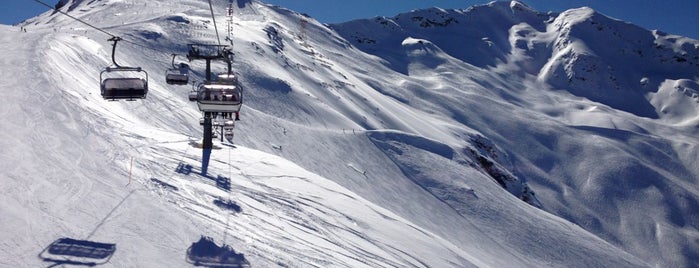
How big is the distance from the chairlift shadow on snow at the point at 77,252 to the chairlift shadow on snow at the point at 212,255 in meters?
1.24

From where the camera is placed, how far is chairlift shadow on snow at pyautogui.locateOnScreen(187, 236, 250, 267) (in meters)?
8.95

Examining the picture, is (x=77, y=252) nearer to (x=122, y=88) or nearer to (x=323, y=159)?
(x=122, y=88)

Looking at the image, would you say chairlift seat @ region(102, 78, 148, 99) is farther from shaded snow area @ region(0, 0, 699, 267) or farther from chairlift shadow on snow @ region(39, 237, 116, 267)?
chairlift shadow on snow @ region(39, 237, 116, 267)

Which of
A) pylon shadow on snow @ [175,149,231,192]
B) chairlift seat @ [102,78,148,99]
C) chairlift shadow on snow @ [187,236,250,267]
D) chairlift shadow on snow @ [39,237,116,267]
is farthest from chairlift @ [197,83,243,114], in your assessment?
chairlift shadow on snow @ [39,237,116,267]

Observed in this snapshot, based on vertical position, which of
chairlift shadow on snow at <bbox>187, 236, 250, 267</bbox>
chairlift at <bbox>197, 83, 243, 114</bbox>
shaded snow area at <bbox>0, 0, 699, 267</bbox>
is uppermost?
chairlift at <bbox>197, 83, 243, 114</bbox>

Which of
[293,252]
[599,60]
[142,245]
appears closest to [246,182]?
[293,252]

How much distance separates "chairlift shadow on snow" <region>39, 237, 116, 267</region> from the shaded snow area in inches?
1.6

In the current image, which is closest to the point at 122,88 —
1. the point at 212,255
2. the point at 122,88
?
the point at 122,88

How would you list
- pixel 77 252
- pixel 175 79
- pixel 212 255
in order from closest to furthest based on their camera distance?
pixel 77 252, pixel 212 255, pixel 175 79

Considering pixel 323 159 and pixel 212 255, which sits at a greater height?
pixel 212 255

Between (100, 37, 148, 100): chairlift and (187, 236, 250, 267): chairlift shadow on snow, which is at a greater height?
(100, 37, 148, 100): chairlift

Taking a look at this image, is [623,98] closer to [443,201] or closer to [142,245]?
[443,201]

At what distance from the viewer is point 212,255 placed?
930cm

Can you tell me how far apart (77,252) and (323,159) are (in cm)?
2415
